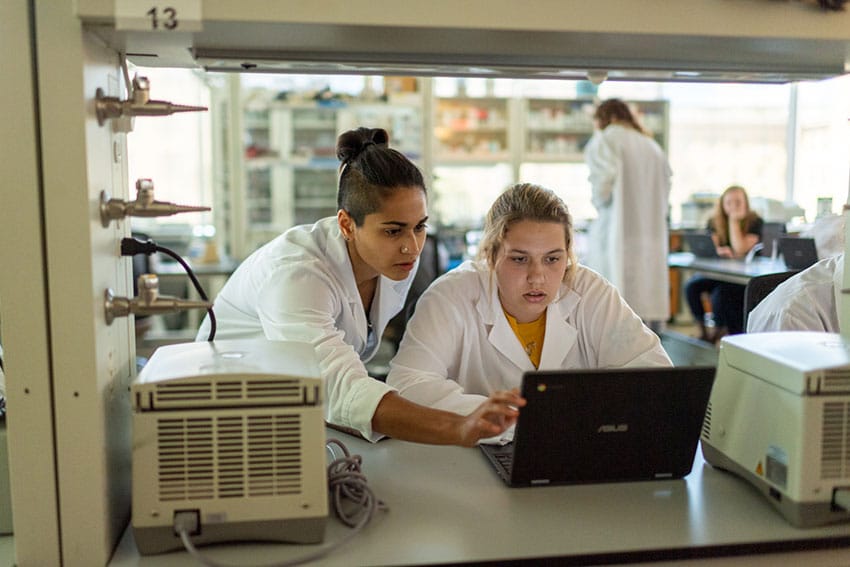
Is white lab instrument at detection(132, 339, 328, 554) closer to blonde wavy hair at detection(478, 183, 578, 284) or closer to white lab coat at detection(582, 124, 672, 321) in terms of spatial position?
blonde wavy hair at detection(478, 183, 578, 284)

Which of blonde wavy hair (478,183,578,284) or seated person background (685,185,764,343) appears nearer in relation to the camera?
blonde wavy hair (478,183,578,284)

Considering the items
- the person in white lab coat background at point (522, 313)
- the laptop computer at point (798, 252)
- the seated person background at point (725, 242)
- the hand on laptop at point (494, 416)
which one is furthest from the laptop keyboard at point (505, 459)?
the seated person background at point (725, 242)

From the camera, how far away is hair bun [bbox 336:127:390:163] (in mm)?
1625

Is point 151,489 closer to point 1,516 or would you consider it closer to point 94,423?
point 94,423

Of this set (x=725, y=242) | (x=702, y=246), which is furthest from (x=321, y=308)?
(x=725, y=242)

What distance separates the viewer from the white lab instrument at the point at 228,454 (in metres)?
0.87

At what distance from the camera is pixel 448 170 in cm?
652

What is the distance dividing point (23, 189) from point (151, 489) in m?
0.37

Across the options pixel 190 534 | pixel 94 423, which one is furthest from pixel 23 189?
pixel 190 534

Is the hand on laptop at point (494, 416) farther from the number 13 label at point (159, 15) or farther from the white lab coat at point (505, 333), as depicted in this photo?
the number 13 label at point (159, 15)

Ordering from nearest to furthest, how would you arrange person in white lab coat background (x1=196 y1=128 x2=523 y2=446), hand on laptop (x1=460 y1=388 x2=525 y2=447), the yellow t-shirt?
hand on laptop (x1=460 y1=388 x2=525 y2=447), person in white lab coat background (x1=196 y1=128 x2=523 y2=446), the yellow t-shirt

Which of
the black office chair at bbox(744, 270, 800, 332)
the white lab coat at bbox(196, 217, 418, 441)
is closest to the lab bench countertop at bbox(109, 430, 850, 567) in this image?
the white lab coat at bbox(196, 217, 418, 441)

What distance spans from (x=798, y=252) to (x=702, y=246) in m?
1.37

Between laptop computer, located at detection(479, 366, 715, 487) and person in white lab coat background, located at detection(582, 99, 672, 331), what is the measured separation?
325 cm
